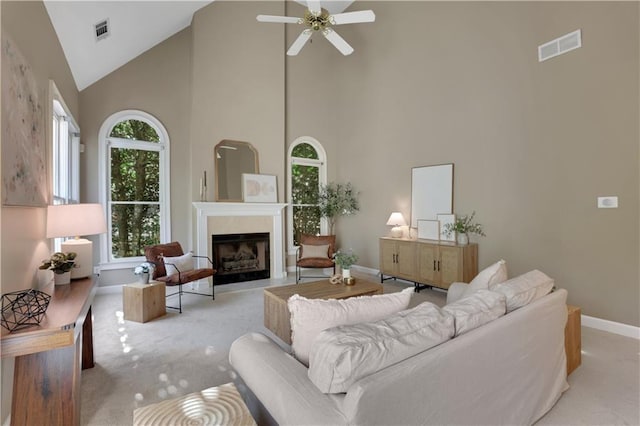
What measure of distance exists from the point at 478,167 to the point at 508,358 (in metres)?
3.47

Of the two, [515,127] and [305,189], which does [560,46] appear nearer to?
[515,127]

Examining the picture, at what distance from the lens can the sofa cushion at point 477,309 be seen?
4.82 feet

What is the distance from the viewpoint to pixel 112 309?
402 centimetres

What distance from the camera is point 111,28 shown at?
11.9ft

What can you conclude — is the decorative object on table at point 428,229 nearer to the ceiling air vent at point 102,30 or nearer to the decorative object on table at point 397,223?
the decorative object on table at point 397,223

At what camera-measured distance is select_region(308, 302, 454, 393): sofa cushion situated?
1092 millimetres

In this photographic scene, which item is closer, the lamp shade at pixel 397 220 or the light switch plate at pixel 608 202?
the light switch plate at pixel 608 202

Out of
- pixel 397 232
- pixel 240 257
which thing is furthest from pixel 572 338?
pixel 240 257

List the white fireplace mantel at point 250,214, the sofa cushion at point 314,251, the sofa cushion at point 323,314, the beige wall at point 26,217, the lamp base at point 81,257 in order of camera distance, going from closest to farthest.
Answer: the sofa cushion at point 323,314
the beige wall at point 26,217
the lamp base at point 81,257
the white fireplace mantel at point 250,214
the sofa cushion at point 314,251

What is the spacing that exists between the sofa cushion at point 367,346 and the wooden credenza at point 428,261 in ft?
10.3

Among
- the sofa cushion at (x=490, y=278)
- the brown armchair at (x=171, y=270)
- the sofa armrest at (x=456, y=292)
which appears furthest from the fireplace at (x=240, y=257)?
the sofa cushion at (x=490, y=278)

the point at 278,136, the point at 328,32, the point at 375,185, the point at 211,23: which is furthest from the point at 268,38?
the point at 375,185

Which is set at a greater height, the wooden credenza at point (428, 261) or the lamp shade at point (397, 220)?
the lamp shade at point (397, 220)

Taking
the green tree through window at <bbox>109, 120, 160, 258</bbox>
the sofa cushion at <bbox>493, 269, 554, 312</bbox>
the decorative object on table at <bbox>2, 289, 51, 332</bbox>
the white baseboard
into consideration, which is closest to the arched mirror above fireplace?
the green tree through window at <bbox>109, 120, 160, 258</bbox>
